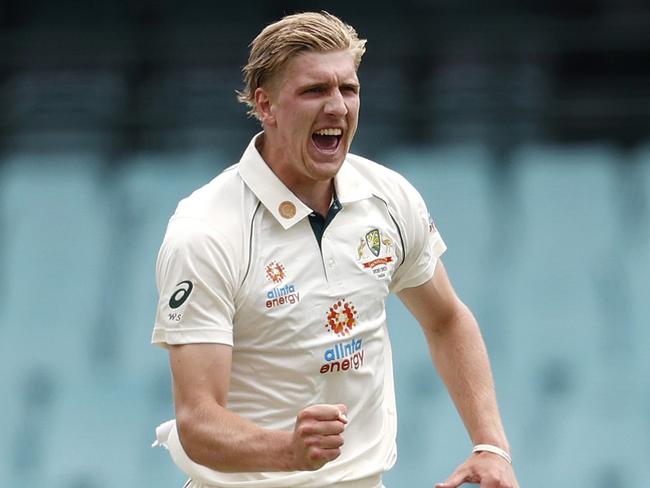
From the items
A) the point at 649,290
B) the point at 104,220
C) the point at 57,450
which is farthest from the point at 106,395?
the point at 649,290

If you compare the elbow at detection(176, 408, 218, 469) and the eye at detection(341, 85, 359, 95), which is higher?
the eye at detection(341, 85, 359, 95)

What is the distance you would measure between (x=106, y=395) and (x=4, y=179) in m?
1.96

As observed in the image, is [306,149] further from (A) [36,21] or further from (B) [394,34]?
(A) [36,21]

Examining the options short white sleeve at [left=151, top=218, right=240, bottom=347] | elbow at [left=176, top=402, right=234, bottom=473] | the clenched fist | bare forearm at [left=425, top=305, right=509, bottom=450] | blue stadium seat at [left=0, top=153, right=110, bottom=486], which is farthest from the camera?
blue stadium seat at [left=0, top=153, right=110, bottom=486]

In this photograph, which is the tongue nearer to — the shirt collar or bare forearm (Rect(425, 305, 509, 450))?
the shirt collar

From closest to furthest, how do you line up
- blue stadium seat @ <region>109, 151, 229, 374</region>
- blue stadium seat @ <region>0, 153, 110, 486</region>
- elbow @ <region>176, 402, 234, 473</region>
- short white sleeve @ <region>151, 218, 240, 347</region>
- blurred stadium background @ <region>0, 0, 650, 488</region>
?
1. elbow @ <region>176, 402, 234, 473</region>
2. short white sleeve @ <region>151, 218, 240, 347</region>
3. blurred stadium background @ <region>0, 0, 650, 488</region>
4. blue stadium seat @ <region>0, 153, 110, 486</region>
5. blue stadium seat @ <region>109, 151, 229, 374</region>

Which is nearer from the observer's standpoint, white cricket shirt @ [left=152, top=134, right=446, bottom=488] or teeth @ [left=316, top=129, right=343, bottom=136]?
white cricket shirt @ [left=152, top=134, right=446, bottom=488]

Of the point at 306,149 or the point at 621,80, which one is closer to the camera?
the point at 306,149

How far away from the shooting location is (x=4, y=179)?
957 cm

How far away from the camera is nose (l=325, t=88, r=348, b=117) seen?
3697mm

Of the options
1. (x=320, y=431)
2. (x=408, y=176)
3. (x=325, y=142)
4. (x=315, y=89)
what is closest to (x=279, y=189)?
(x=325, y=142)

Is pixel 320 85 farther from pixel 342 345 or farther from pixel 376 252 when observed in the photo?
pixel 342 345

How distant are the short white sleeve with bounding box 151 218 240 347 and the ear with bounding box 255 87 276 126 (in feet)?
1.33

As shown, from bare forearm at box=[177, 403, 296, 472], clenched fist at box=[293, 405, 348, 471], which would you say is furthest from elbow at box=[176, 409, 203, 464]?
clenched fist at box=[293, 405, 348, 471]
